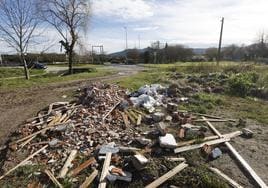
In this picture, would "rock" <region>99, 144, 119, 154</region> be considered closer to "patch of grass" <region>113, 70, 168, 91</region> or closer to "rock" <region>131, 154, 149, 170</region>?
"rock" <region>131, 154, 149, 170</region>

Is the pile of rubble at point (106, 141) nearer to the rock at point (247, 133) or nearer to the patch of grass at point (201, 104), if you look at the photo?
the rock at point (247, 133)

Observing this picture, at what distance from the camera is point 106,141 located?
21.1 feet

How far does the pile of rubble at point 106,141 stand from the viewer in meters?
5.17

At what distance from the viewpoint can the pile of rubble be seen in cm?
517

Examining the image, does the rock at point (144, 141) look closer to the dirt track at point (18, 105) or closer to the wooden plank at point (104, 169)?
the wooden plank at point (104, 169)

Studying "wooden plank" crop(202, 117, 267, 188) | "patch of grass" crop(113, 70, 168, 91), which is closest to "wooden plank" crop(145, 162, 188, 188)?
"wooden plank" crop(202, 117, 267, 188)

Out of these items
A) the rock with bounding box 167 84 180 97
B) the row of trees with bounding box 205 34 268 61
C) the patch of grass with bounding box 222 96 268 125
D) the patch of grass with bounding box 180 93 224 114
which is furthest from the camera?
the row of trees with bounding box 205 34 268 61

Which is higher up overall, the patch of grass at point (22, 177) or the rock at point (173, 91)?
the rock at point (173, 91)

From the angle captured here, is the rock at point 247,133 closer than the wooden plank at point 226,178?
No

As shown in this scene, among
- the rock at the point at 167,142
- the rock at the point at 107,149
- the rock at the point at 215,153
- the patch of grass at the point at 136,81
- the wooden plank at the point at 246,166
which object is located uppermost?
the patch of grass at the point at 136,81

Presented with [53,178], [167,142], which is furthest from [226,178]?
[53,178]

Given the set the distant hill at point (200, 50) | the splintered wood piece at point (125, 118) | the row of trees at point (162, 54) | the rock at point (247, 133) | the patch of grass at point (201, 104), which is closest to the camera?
the rock at point (247, 133)

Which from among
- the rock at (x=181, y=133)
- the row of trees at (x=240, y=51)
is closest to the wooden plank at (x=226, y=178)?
the rock at (x=181, y=133)

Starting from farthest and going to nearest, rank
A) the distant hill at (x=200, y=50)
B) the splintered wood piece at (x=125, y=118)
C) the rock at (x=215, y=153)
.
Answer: the distant hill at (x=200, y=50)
the splintered wood piece at (x=125, y=118)
the rock at (x=215, y=153)
